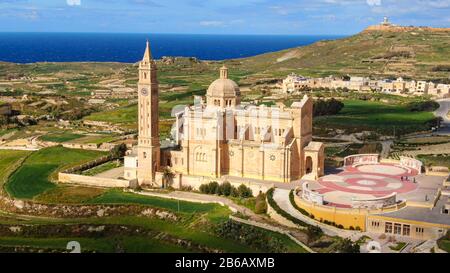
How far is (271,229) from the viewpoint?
3762 cm

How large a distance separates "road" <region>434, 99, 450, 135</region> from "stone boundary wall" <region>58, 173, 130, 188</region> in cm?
4660

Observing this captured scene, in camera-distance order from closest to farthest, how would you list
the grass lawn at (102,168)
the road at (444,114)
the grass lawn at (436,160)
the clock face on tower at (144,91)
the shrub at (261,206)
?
the shrub at (261,206) < the clock face on tower at (144,91) < the grass lawn at (102,168) < the grass lawn at (436,160) < the road at (444,114)

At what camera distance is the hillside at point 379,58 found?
147250mm

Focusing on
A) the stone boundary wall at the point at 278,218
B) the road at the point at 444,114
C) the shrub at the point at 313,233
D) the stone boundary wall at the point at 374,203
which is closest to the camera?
the shrub at the point at 313,233

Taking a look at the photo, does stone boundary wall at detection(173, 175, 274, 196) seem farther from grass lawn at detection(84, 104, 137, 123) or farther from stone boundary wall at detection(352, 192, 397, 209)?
grass lawn at detection(84, 104, 137, 123)

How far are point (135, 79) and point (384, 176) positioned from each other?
365 ft

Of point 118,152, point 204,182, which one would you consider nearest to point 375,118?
point 118,152

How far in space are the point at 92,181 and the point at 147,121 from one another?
7258mm

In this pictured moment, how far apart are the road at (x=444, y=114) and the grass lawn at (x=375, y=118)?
2.07m

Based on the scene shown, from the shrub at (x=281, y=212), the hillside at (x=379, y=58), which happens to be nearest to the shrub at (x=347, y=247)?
the shrub at (x=281, y=212)

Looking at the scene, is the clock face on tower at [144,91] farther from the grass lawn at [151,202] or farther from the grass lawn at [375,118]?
the grass lawn at [375,118]

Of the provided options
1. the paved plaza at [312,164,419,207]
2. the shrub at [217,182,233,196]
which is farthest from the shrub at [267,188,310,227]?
the shrub at [217,182,233,196]

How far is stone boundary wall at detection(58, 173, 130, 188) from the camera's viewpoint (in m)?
50.2
